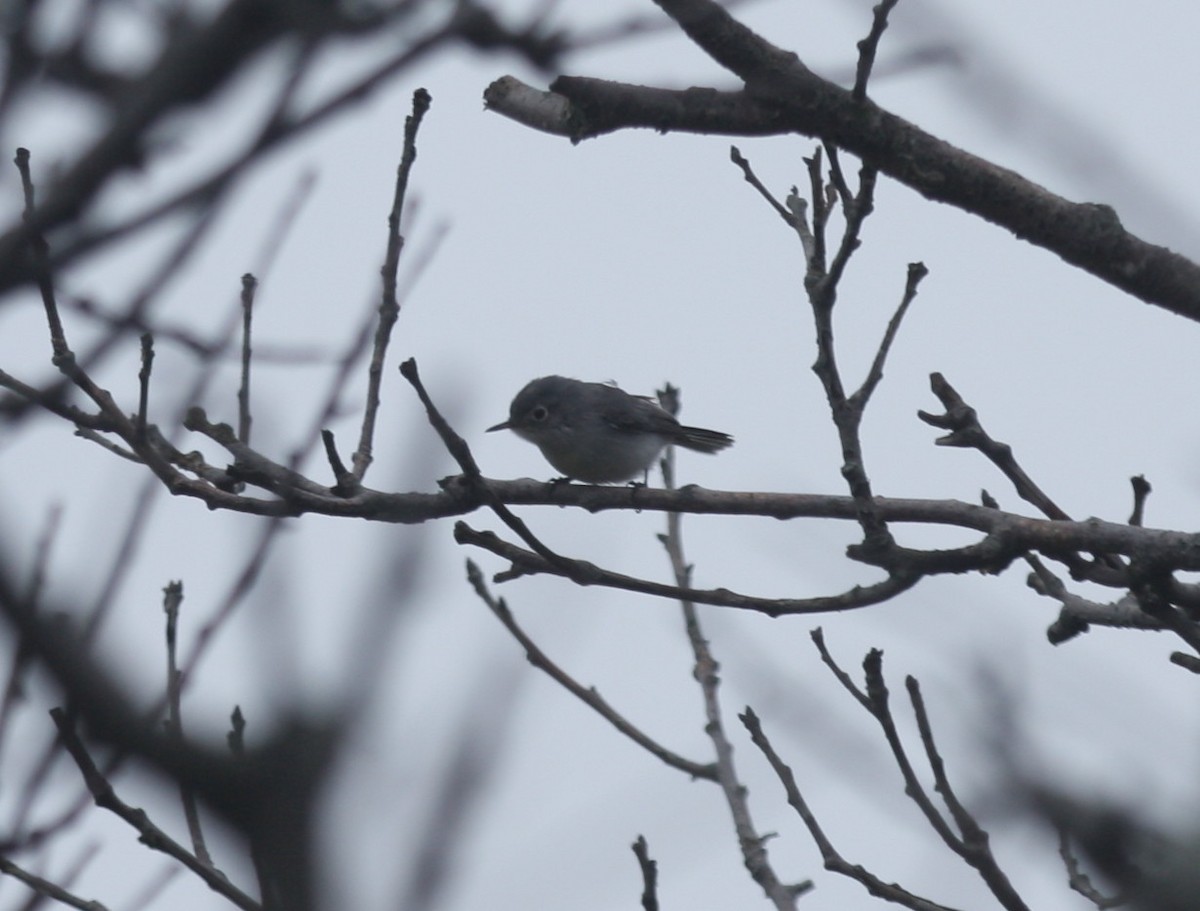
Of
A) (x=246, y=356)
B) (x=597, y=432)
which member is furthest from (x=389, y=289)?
(x=597, y=432)

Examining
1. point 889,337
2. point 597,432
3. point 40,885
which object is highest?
point 597,432

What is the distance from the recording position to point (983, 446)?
4.47 metres

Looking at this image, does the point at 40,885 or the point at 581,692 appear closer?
the point at 40,885

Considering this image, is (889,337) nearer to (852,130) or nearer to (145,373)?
(852,130)

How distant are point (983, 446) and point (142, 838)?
2615 millimetres

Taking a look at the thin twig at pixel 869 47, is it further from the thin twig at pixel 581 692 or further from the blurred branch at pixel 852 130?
the thin twig at pixel 581 692

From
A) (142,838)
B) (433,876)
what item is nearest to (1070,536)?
(142,838)

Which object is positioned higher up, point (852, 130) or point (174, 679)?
point (852, 130)

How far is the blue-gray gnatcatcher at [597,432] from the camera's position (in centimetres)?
871

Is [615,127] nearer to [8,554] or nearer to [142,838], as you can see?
[142,838]

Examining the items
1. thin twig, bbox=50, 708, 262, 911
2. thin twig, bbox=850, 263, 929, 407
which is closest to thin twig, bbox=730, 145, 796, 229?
thin twig, bbox=850, 263, 929, 407

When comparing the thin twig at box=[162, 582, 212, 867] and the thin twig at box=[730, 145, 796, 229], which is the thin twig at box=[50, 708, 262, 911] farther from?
the thin twig at box=[730, 145, 796, 229]

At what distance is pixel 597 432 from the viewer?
28.9 feet

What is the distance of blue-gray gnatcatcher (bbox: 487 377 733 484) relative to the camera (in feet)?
28.6
